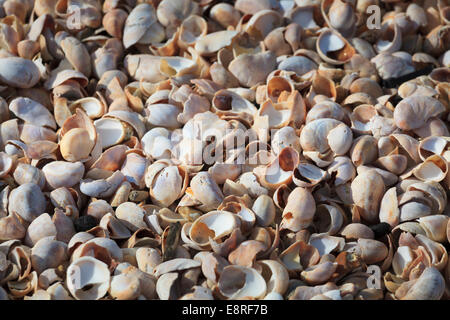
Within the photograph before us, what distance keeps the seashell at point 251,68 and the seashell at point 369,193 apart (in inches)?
15.8

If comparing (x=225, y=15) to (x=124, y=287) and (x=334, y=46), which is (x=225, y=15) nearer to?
(x=334, y=46)

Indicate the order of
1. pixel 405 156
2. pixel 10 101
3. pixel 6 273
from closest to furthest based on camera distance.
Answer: pixel 6 273 < pixel 405 156 < pixel 10 101

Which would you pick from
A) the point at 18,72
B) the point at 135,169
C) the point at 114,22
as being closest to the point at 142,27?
the point at 114,22

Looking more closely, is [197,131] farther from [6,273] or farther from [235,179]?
[6,273]

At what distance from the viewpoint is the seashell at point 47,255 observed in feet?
3.85

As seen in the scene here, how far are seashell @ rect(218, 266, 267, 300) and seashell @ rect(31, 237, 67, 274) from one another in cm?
30

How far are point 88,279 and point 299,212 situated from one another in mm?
408

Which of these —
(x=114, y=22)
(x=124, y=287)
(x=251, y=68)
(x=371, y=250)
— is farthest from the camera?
(x=114, y=22)

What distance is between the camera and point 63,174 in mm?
1342

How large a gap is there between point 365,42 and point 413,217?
1.93 ft

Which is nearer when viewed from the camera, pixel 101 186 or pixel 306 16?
pixel 101 186

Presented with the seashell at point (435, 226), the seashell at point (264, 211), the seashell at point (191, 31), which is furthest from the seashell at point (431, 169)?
Result: the seashell at point (191, 31)
